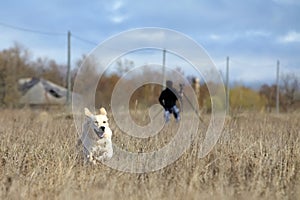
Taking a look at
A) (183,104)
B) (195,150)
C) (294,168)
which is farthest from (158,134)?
(183,104)

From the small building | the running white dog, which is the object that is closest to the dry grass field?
the running white dog

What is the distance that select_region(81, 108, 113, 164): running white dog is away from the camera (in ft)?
19.5

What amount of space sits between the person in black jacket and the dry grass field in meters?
6.35

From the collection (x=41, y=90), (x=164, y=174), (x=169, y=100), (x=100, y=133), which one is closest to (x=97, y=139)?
(x=100, y=133)

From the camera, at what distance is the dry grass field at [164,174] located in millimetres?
4328

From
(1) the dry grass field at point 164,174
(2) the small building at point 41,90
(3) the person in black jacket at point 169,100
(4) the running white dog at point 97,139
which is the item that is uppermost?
(2) the small building at point 41,90

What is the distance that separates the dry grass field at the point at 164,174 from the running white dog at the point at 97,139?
6.9 inches

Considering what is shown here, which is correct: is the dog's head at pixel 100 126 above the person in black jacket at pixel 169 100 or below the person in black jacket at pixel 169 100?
below

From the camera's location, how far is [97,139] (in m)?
6.16

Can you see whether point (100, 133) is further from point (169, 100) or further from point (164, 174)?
point (169, 100)

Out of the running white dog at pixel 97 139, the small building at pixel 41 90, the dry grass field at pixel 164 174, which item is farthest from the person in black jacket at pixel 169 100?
the small building at pixel 41 90

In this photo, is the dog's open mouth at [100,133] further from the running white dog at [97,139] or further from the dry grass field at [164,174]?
the dry grass field at [164,174]

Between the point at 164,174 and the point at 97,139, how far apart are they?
4.27 ft

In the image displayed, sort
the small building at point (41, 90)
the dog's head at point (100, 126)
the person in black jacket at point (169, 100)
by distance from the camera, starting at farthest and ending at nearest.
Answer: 1. the small building at point (41, 90)
2. the person in black jacket at point (169, 100)
3. the dog's head at point (100, 126)
